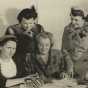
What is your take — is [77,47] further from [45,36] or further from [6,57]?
[6,57]

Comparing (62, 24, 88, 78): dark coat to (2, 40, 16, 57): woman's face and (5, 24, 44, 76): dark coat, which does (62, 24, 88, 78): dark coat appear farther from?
(2, 40, 16, 57): woman's face

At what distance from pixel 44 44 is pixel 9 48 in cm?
19

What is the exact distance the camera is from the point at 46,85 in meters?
1.42

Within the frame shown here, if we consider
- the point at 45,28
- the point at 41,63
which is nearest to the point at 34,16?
the point at 45,28

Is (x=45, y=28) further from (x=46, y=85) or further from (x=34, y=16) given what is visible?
(x=46, y=85)

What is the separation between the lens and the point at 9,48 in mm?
1318

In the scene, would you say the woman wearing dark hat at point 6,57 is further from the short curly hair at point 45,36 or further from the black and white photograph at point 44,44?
the short curly hair at point 45,36

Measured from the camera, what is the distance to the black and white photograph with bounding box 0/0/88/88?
134 cm

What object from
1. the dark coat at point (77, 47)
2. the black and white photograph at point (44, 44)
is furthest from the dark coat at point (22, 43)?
the dark coat at point (77, 47)

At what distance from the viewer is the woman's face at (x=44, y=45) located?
1.41 m

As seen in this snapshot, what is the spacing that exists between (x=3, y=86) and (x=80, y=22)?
0.52m

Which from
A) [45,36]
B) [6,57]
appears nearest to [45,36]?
[45,36]

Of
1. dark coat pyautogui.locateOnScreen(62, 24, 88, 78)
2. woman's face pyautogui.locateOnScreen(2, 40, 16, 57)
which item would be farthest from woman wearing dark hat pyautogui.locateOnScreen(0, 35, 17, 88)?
dark coat pyautogui.locateOnScreen(62, 24, 88, 78)

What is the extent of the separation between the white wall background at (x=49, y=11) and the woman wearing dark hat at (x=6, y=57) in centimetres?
6
